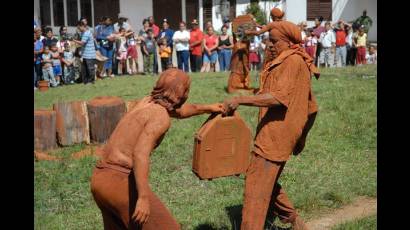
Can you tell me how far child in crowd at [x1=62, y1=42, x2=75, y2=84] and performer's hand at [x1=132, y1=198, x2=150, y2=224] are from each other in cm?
1363

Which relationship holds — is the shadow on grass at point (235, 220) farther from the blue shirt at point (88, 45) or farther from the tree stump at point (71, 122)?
the blue shirt at point (88, 45)

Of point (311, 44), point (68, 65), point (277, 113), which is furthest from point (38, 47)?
point (277, 113)

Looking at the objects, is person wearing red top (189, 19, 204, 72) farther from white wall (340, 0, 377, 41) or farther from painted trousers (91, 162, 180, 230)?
painted trousers (91, 162, 180, 230)

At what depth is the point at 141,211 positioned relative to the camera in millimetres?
3742

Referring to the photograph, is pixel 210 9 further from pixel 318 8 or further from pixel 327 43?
pixel 327 43

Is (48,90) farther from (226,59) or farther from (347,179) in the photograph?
(347,179)

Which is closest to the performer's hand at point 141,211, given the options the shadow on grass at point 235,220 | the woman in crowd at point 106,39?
the shadow on grass at point 235,220

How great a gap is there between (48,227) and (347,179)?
3882 millimetres

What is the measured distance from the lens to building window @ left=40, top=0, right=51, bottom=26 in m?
30.6

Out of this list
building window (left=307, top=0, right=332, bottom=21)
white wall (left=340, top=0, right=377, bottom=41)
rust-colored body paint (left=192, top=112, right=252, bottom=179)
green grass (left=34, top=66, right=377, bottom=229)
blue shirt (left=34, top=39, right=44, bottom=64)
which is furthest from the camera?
building window (left=307, top=0, right=332, bottom=21)

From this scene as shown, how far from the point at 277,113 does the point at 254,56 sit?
46.4 ft

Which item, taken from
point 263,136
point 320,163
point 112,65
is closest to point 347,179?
point 320,163

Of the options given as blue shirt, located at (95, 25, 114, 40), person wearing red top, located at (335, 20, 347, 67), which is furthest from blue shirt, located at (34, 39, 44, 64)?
person wearing red top, located at (335, 20, 347, 67)

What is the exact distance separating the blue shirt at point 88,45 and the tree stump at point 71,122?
7.26 meters
